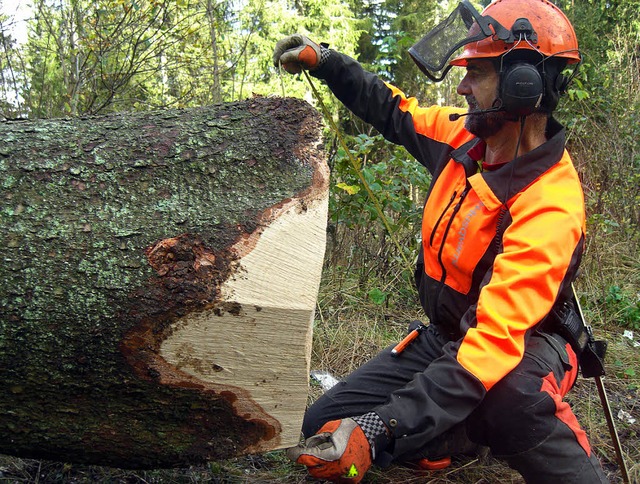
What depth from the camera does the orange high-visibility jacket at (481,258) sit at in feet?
5.73

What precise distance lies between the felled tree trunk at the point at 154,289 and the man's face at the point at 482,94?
69 centimetres

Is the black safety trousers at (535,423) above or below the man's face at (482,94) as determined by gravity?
below

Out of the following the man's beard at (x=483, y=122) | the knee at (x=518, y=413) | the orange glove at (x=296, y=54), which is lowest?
the knee at (x=518, y=413)

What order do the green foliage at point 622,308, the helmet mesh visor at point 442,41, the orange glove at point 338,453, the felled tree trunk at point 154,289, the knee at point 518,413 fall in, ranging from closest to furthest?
the felled tree trunk at point 154,289 → the orange glove at point 338,453 → the knee at point 518,413 → the helmet mesh visor at point 442,41 → the green foliage at point 622,308

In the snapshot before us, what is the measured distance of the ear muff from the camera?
1.94 m

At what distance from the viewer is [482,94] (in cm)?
216

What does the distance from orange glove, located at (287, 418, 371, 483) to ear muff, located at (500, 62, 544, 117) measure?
123 cm

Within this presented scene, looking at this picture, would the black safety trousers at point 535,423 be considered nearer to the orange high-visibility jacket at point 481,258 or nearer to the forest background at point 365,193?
the orange high-visibility jacket at point 481,258

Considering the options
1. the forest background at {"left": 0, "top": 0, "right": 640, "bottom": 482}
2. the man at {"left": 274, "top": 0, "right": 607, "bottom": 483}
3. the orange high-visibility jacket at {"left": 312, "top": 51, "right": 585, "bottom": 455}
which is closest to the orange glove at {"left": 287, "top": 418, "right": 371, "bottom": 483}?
the man at {"left": 274, "top": 0, "right": 607, "bottom": 483}

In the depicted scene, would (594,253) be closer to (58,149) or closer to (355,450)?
(355,450)

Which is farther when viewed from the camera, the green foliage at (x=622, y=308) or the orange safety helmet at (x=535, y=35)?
the green foliage at (x=622, y=308)

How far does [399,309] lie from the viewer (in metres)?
3.98

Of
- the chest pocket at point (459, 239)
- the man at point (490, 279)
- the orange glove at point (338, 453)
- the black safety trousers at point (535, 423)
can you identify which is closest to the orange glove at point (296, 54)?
the man at point (490, 279)

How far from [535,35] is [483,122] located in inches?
13.8
